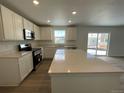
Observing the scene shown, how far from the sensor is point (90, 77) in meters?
1.09

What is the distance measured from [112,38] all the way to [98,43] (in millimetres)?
1108

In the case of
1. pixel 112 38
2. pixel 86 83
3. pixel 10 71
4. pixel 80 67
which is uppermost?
pixel 112 38

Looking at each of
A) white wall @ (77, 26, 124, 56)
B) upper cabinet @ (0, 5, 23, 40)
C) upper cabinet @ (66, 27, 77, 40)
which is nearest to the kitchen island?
upper cabinet @ (0, 5, 23, 40)

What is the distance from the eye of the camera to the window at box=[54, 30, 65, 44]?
6301 millimetres

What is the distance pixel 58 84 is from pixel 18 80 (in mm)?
1971

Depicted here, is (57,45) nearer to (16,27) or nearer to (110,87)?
(16,27)

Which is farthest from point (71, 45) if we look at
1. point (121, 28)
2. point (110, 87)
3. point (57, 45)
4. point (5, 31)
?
point (110, 87)

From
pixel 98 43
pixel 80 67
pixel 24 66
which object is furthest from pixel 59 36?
pixel 80 67

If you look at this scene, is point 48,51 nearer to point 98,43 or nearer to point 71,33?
point 71,33

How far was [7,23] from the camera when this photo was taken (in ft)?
7.61

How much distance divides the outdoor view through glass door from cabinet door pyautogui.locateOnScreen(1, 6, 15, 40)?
18.0ft

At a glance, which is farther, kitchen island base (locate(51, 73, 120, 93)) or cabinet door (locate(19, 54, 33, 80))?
cabinet door (locate(19, 54, 33, 80))

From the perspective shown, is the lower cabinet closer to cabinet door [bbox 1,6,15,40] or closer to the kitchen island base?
cabinet door [bbox 1,6,15,40]

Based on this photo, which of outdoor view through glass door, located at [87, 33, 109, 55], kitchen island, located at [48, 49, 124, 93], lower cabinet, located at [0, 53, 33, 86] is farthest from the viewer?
outdoor view through glass door, located at [87, 33, 109, 55]
